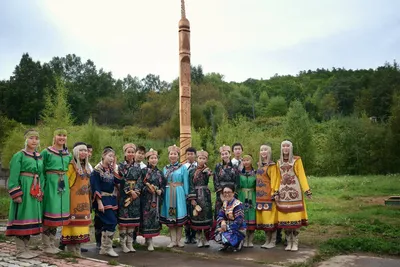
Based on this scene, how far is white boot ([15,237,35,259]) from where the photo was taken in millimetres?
5304

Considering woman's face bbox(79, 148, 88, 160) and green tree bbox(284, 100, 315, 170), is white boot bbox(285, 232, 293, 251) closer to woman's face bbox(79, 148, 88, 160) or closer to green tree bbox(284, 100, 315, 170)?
woman's face bbox(79, 148, 88, 160)

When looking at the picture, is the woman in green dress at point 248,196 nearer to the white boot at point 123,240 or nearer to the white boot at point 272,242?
the white boot at point 272,242

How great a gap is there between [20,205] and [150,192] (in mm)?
1877

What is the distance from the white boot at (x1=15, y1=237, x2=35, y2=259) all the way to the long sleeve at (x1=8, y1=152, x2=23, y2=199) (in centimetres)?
64

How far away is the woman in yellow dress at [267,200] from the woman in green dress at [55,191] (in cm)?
296

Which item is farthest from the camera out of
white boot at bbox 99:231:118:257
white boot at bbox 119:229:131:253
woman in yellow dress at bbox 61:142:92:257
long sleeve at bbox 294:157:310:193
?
long sleeve at bbox 294:157:310:193

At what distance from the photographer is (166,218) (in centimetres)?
663

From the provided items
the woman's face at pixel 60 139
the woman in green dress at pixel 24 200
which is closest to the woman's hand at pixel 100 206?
the woman in green dress at pixel 24 200

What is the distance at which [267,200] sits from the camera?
6594 mm

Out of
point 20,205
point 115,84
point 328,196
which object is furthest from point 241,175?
point 115,84

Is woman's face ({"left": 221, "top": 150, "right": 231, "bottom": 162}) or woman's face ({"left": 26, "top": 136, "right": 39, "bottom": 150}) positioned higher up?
woman's face ({"left": 26, "top": 136, "right": 39, "bottom": 150})

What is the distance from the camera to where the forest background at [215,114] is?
24.3m

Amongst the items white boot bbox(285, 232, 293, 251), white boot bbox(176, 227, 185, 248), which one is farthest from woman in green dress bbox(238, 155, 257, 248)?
white boot bbox(176, 227, 185, 248)

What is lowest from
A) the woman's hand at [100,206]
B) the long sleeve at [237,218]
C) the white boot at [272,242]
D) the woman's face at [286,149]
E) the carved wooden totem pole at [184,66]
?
the white boot at [272,242]
